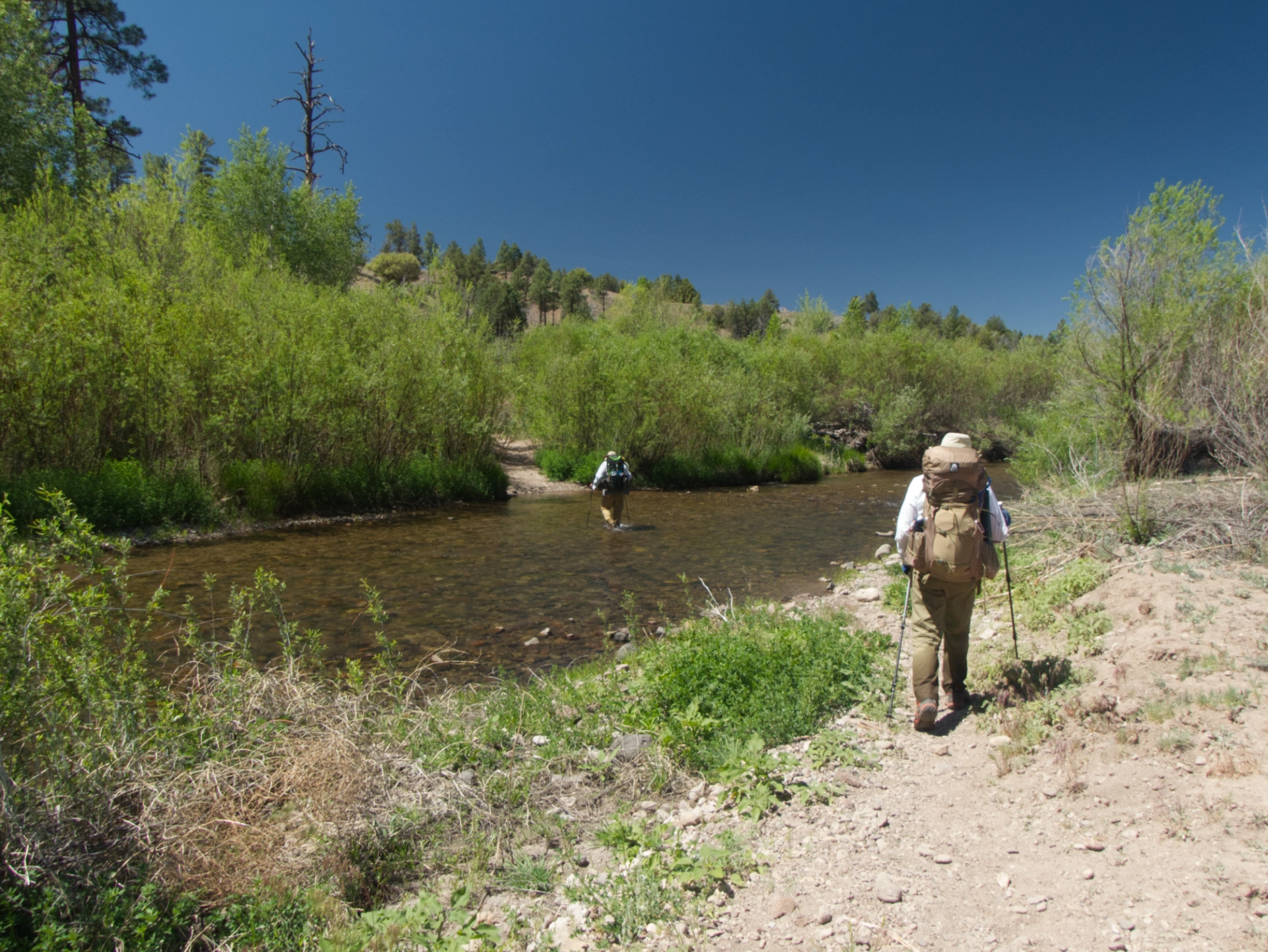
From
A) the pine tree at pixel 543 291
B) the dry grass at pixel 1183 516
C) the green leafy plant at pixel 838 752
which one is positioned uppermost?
Answer: the pine tree at pixel 543 291

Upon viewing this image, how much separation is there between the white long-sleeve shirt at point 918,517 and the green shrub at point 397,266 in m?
80.8

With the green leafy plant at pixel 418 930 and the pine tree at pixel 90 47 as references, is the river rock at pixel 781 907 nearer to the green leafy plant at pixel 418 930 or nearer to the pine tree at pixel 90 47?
the green leafy plant at pixel 418 930

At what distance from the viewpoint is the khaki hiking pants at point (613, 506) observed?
17844 millimetres

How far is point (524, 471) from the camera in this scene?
96.8 feet

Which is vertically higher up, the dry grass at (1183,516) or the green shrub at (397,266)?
the green shrub at (397,266)

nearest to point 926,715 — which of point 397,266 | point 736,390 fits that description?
point 736,390

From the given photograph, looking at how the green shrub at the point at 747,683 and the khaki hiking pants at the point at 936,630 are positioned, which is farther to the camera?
the khaki hiking pants at the point at 936,630

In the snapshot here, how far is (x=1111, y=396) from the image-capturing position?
12.9 metres

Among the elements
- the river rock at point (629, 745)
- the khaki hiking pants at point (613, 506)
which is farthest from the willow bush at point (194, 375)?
the river rock at point (629, 745)

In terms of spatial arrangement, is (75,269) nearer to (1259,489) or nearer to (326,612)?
(326,612)

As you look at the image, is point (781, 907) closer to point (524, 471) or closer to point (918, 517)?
point (918, 517)

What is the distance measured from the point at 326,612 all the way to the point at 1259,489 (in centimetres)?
1303

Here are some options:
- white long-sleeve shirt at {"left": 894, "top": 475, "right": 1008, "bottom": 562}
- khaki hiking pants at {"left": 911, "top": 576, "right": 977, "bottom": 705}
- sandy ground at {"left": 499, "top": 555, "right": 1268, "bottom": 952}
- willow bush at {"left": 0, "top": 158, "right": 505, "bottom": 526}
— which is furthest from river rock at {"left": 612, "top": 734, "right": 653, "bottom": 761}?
willow bush at {"left": 0, "top": 158, "right": 505, "bottom": 526}

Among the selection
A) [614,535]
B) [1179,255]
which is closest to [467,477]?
[614,535]
